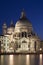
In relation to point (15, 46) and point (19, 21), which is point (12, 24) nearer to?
point (19, 21)

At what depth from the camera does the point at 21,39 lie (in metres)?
50.7

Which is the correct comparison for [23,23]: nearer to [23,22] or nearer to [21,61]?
[23,22]

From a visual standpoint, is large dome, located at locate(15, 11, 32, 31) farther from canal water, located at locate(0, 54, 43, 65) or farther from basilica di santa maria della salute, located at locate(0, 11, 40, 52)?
canal water, located at locate(0, 54, 43, 65)

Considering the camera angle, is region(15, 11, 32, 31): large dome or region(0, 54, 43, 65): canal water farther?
region(15, 11, 32, 31): large dome

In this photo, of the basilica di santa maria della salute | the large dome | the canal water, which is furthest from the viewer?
the large dome

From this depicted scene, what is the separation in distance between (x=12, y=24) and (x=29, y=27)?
20.8ft

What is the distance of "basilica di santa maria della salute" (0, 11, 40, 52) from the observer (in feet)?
165

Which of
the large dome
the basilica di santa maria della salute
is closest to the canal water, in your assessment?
the basilica di santa maria della salute

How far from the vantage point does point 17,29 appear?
172ft

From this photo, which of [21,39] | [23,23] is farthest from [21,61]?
[23,23]

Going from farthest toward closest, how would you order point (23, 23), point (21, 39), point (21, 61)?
point (23, 23) → point (21, 39) → point (21, 61)

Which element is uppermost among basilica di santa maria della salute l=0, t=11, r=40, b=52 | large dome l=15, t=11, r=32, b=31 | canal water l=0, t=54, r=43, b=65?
large dome l=15, t=11, r=32, b=31

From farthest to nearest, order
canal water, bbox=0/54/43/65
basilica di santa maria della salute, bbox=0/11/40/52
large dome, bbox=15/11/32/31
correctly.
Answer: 1. large dome, bbox=15/11/32/31
2. basilica di santa maria della salute, bbox=0/11/40/52
3. canal water, bbox=0/54/43/65

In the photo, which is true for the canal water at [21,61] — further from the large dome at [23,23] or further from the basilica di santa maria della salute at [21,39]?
the large dome at [23,23]
